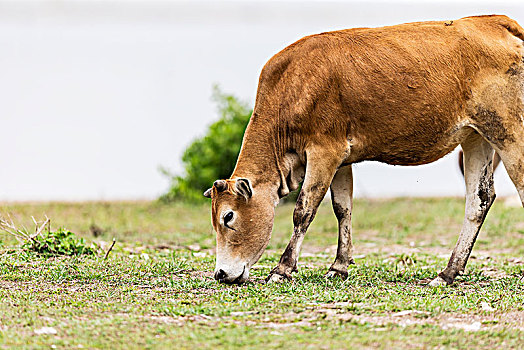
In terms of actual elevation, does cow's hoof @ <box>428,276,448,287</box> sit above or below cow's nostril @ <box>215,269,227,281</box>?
below

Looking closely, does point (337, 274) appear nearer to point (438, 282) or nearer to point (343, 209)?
point (343, 209)

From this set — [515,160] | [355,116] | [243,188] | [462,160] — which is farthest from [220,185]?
[462,160]

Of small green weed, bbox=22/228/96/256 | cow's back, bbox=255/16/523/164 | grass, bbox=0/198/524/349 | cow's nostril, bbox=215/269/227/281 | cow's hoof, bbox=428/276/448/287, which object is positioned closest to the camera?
grass, bbox=0/198/524/349

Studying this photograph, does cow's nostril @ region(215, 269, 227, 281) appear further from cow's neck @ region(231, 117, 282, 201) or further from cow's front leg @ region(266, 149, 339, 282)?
cow's neck @ region(231, 117, 282, 201)

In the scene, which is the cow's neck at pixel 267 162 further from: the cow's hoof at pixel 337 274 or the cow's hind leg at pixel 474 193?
the cow's hind leg at pixel 474 193

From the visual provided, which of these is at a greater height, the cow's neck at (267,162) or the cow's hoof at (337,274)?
the cow's neck at (267,162)

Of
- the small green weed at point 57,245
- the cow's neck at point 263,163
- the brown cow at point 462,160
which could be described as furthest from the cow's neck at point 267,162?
the brown cow at point 462,160

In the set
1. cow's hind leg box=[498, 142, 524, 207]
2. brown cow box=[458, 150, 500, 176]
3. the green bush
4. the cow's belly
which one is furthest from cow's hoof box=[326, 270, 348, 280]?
the green bush

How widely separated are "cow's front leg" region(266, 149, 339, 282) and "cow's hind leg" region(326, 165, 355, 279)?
2.44ft

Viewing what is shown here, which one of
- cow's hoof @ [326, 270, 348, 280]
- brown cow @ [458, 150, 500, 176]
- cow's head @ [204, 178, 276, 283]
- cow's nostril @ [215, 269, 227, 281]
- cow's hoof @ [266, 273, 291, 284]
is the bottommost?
cow's hoof @ [326, 270, 348, 280]

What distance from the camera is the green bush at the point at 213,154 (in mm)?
15992

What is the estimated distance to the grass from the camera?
16.4 feet

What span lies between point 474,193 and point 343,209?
1333 millimetres

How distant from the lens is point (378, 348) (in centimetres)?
477
